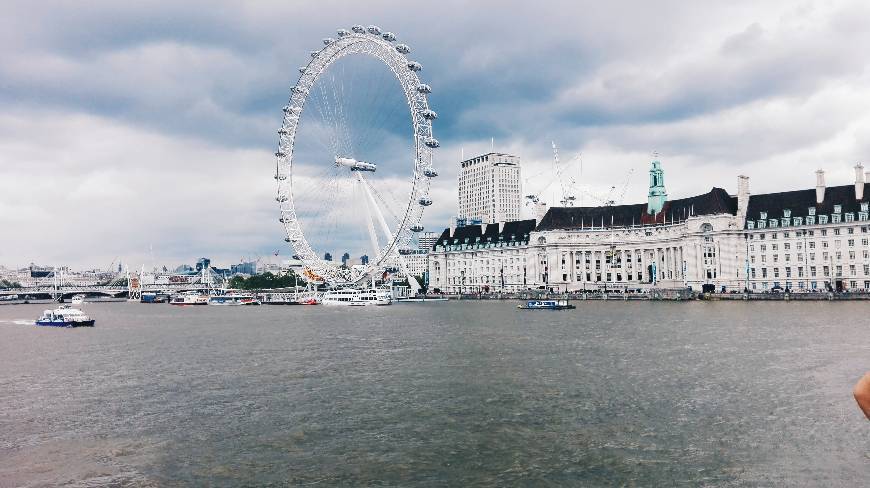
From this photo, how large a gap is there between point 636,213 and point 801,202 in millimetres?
44076

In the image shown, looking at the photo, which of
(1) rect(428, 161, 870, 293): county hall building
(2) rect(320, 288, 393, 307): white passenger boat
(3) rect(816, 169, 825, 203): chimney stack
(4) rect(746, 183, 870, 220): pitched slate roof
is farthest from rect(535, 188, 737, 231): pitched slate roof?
(2) rect(320, 288, 393, 307): white passenger boat

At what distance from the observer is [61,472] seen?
21.0 metres

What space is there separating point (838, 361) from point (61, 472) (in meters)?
37.9

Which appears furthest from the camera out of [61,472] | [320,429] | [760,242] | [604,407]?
[760,242]

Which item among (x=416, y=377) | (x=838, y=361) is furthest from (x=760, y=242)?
(x=416, y=377)

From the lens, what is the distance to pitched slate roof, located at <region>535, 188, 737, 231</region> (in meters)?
140

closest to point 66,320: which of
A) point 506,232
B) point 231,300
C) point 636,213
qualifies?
point 231,300

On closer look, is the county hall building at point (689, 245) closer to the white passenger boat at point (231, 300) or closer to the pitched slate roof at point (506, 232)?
the pitched slate roof at point (506, 232)

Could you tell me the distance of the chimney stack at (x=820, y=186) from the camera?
12450cm

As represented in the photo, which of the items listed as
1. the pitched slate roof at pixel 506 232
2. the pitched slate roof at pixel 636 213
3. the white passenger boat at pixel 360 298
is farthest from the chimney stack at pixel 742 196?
the white passenger boat at pixel 360 298

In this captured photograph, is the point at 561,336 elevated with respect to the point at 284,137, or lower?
lower

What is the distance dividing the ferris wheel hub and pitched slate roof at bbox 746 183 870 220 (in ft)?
250

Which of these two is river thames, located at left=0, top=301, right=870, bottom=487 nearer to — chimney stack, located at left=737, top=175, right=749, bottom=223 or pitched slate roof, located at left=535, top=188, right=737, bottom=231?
chimney stack, located at left=737, top=175, right=749, bottom=223

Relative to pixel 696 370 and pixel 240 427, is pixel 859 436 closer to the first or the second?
pixel 696 370
